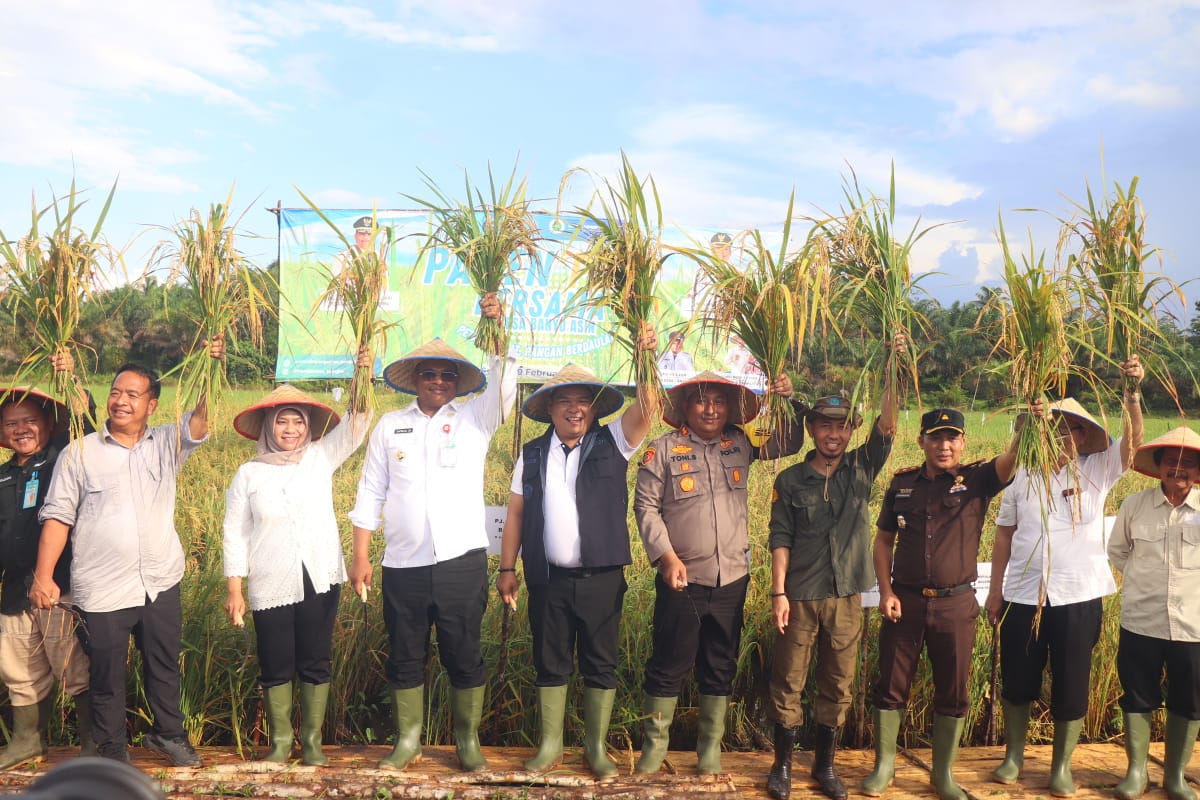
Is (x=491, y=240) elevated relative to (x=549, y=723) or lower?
elevated

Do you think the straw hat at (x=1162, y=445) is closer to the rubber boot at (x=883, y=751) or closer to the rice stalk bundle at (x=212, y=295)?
the rubber boot at (x=883, y=751)

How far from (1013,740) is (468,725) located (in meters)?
2.74

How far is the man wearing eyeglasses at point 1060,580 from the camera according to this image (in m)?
4.41

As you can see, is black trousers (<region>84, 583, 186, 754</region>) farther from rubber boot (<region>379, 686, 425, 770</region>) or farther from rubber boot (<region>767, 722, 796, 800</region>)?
rubber boot (<region>767, 722, 796, 800</region>)

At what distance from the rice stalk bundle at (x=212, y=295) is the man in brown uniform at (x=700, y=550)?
2095mm

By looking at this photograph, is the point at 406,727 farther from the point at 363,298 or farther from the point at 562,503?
the point at 363,298

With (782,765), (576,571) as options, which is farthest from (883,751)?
(576,571)

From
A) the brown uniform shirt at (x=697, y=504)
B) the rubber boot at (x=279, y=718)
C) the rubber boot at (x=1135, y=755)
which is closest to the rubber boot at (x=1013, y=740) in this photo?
the rubber boot at (x=1135, y=755)

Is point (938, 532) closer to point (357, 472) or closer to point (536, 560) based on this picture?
point (536, 560)

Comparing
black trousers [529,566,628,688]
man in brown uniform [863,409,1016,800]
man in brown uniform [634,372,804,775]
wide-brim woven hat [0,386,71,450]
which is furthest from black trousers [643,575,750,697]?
wide-brim woven hat [0,386,71,450]

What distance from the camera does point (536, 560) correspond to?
4.46 meters

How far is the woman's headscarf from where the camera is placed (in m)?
4.50

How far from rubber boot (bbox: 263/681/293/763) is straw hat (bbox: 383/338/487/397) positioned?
1590mm

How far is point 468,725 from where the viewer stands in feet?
14.7
